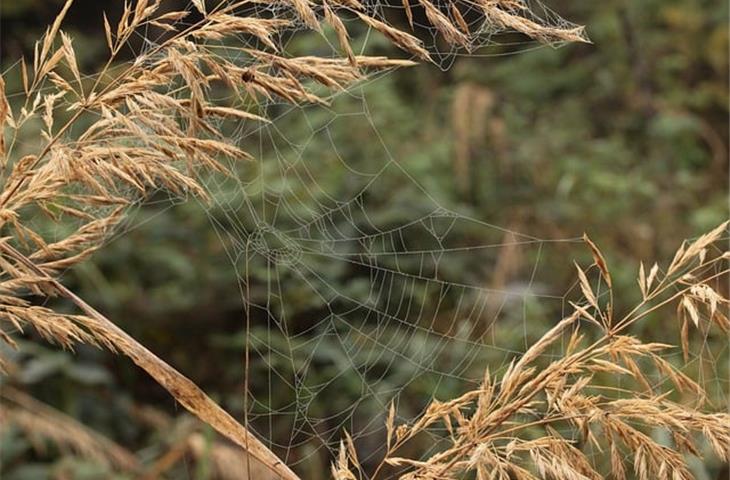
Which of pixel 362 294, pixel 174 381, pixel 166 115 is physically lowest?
pixel 362 294

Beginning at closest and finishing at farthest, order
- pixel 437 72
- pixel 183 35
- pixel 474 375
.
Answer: pixel 183 35 < pixel 474 375 < pixel 437 72

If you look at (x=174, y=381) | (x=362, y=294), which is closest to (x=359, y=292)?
(x=362, y=294)

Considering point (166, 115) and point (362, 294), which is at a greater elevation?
point (166, 115)

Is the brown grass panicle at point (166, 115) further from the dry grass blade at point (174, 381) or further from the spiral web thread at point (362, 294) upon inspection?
the spiral web thread at point (362, 294)

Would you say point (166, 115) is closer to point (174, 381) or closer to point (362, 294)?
point (174, 381)

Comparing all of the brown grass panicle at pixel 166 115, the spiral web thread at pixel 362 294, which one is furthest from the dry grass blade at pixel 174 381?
the spiral web thread at pixel 362 294

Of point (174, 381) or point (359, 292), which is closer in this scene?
point (174, 381)

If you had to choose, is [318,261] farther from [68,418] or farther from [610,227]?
[610,227]

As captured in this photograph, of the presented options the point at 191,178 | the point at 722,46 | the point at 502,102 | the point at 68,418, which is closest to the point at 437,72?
the point at 502,102

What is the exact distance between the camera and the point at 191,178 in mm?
1052

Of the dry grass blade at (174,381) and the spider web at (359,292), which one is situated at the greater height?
the dry grass blade at (174,381)

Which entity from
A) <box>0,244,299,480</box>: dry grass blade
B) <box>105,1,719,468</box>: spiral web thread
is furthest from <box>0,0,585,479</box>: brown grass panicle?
<box>105,1,719,468</box>: spiral web thread

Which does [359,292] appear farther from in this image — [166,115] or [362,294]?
[166,115]

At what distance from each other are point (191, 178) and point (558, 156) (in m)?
3.07
